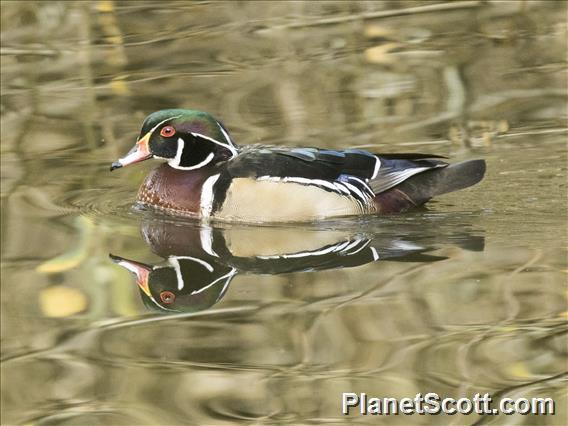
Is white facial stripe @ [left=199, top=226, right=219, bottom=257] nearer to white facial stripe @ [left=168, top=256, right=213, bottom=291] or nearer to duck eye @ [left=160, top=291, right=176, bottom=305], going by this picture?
white facial stripe @ [left=168, top=256, right=213, bottom=291]

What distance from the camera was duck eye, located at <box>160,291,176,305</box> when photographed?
673 centimetres

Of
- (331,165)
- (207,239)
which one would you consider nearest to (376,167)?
(331,165)

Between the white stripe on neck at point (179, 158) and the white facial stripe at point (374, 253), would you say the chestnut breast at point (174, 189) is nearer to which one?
the white stripe on neck at point (179, 158)

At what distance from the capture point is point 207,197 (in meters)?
8.12

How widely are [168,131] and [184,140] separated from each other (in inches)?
4.9

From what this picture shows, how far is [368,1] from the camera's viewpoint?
43.9 feet

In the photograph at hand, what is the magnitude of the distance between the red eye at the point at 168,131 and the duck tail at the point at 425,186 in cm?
145

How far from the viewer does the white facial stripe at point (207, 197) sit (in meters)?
8.11

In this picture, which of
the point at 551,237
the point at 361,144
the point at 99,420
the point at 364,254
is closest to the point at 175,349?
the point at 99,420

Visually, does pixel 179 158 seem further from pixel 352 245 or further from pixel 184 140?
pixel 352 245

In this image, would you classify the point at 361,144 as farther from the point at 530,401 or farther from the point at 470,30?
the point at 530,401

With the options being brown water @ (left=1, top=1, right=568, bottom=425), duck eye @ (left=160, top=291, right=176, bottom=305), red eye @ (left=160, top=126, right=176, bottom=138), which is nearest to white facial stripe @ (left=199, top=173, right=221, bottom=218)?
brown water @ (left=1, top=1, right=568, bottom=425)

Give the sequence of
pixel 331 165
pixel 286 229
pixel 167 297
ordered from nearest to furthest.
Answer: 1. pixel 167 297
2. pixel 286 229
3. pixel 331 165

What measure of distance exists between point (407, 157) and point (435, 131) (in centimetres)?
177
